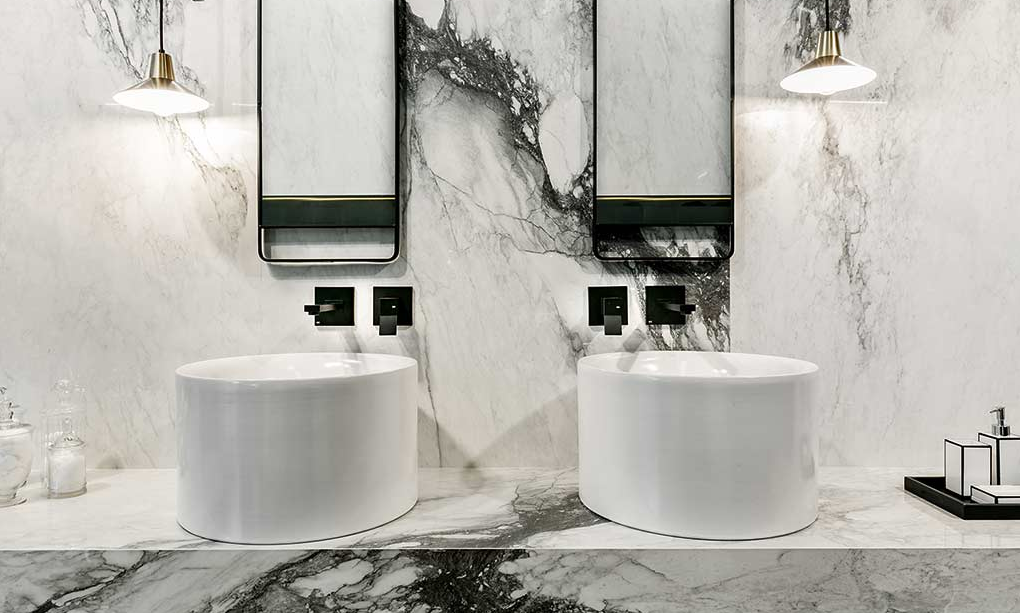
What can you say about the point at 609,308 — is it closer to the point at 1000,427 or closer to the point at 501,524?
the point at 501,524

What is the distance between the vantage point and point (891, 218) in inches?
46.4

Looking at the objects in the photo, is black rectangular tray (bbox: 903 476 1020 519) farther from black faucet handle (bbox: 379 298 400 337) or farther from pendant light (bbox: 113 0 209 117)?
pendant light (bbox: 113 0 209 117)

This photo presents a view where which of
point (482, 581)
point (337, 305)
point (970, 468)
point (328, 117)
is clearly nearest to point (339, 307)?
point (337, 305)

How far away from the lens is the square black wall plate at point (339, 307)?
3.85 ft

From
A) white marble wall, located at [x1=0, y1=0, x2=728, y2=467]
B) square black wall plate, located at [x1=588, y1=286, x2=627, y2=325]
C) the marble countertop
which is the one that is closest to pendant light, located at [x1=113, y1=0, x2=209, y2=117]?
white marble wall, located at [x1=0, y1=0, x2=728, y2=467]

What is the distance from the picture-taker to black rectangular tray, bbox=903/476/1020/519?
90 cm

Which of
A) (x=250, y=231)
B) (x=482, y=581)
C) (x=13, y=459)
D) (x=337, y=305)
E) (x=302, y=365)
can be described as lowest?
(x=482, y=581)

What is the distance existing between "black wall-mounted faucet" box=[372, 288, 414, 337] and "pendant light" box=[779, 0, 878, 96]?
2.36 feet

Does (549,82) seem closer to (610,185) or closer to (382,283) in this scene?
(610,185)

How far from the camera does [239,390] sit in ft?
2.72

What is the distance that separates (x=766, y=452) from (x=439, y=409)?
0.55 m

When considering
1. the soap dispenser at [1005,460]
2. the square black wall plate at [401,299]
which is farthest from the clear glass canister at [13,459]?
the soap dispenser at [1005,460]

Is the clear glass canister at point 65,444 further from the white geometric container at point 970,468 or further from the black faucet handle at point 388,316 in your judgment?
the white geometric container at point 970,468

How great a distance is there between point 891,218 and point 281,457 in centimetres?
105
